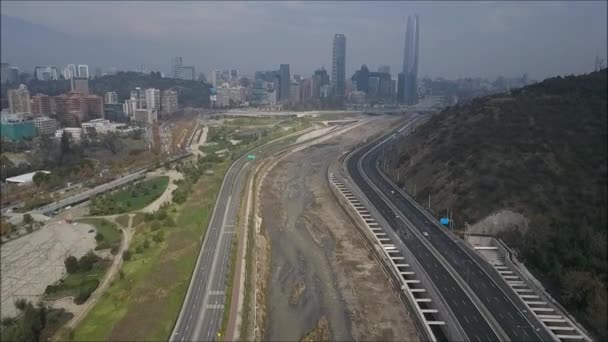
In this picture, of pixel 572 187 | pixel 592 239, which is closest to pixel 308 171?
pixel 572 187

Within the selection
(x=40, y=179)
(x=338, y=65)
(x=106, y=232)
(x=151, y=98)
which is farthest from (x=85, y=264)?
(x=338, y=65)

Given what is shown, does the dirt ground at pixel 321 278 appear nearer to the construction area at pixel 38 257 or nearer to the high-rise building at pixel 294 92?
the construction area at pixel 38 257

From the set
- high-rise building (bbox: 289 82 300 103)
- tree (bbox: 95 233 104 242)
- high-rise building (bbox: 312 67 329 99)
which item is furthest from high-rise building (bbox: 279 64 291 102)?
tree (bbox: 95 233 104 242)

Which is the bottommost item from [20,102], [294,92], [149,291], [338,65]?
[149,291]

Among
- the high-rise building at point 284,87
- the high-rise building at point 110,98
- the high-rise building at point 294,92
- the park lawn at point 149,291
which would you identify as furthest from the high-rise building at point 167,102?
the park lawn at point 149,291

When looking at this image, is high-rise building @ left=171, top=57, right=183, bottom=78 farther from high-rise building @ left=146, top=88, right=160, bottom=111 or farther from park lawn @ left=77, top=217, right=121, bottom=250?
park lawn @ left=77, top=217, right=121, bottom=250

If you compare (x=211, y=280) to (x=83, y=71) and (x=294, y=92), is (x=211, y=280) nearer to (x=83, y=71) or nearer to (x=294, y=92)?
(x=294, y=92)
